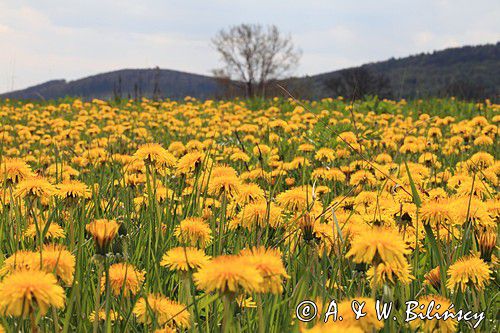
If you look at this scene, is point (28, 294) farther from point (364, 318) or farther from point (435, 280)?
point (435, 280)

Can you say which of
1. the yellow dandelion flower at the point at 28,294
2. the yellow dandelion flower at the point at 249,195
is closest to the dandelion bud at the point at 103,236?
the yellow dandelion flower at the point at 28,294

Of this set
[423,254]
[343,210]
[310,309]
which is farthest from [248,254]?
[423,254]

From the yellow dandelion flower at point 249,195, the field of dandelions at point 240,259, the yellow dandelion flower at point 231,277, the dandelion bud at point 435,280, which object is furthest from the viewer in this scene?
the yellow dandelion flower at point 249,195

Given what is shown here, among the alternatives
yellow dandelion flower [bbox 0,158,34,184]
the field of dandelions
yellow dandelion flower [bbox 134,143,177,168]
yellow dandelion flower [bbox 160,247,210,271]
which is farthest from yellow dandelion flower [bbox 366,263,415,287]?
yellow dandelion flower [bbox 0,158,34,184]

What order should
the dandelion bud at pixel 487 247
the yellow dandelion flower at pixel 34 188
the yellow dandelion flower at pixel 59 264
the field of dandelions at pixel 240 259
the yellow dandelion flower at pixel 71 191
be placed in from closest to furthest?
the field of dandelions at pixel 240 259, the yellow dandelion flower at pixel 59 264, the dandelion bud at pixel 487 247, the yellow dandelion flower at pixel 34 188, the yellow dandelion flower at pixel 71 191

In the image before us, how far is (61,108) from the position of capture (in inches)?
442

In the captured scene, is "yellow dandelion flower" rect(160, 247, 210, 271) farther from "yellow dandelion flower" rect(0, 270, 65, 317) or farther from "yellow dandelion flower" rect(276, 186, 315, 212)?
"yellow dandelion flower" rect(276, 186, 315, 212)

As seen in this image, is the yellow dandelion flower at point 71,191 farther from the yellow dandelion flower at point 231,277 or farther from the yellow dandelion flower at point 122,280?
the yellow dandelion flower at point 231,277

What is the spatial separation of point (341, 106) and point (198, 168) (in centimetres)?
911

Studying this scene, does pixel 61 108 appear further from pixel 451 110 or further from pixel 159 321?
pixel 159 321

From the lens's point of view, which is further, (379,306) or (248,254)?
(379,306)

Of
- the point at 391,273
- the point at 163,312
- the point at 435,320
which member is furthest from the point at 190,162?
the point at 435,320

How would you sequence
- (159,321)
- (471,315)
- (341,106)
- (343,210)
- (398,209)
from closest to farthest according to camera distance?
(159,321), (471,315), (398,209), (343,210), (341,106)

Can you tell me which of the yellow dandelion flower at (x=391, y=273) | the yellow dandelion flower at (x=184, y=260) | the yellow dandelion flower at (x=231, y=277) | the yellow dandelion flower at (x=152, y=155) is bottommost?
the yellow dandelion flower at (x=391, y=273)
